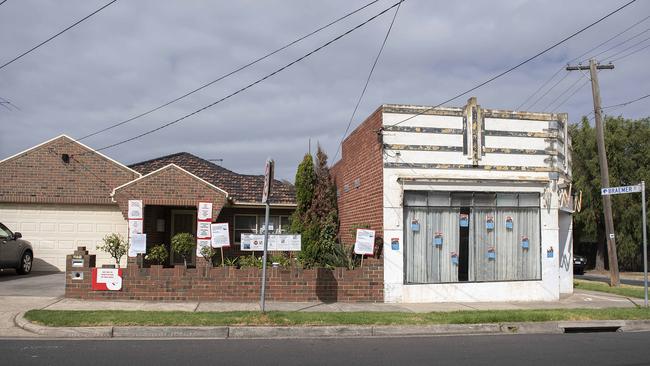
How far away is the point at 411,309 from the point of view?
12367 mm

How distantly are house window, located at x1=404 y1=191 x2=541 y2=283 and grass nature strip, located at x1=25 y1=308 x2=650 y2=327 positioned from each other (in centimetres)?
224

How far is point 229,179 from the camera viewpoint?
21750 millimetres

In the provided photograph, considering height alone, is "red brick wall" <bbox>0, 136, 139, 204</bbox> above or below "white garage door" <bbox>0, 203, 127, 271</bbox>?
above

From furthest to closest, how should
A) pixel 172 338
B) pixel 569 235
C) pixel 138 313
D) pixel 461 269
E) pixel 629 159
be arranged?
pixel 629 159 < pixel 569 235 < pixel 461 269 < pixel 138 313 < pixel 172 338

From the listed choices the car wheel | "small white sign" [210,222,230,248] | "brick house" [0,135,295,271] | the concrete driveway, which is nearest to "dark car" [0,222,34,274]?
the car wheel

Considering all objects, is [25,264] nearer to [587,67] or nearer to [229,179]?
[229,179]

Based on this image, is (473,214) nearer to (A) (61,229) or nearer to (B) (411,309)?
(B) (411,309)

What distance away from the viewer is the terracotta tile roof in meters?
20.4

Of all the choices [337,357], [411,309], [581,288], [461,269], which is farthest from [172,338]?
[581,288]

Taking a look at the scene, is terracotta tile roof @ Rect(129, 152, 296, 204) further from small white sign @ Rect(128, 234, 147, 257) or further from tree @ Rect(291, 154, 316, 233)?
small white sign @ Rect(128, 234, 147, 257)

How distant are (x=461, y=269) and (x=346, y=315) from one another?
425 cm

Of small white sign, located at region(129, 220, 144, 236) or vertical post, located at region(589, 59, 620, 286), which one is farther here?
vertical post, located at region(589, 59, 620, 286)

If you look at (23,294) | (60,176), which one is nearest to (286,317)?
(23,294)

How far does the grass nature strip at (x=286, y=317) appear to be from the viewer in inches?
389
